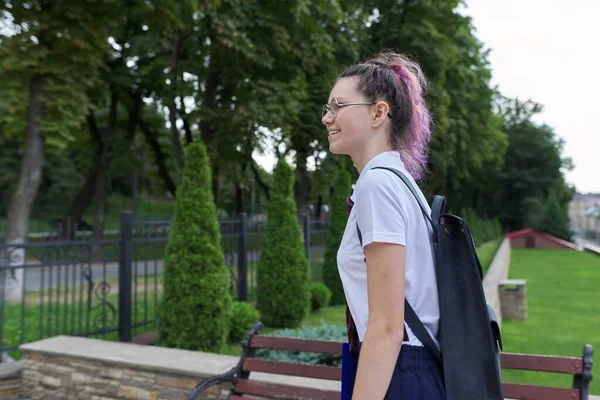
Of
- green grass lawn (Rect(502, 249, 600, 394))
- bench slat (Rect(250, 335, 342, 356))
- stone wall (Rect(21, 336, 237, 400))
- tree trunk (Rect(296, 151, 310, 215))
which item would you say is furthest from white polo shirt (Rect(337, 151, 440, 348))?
tree trunk (Rect(296, 151, 310, 215))

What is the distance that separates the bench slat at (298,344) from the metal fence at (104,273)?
306cm

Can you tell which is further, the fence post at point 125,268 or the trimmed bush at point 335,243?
the trimmed bush at point 335,243

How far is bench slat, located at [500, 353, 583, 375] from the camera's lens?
3035 millimetres

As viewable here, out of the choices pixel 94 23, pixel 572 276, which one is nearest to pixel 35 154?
pixel 94 23

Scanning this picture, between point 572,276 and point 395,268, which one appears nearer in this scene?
point 395,268

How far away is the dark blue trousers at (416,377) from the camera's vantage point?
1.52 m

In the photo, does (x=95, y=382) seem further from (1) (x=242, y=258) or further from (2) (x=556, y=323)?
(2) (x=556, y=323)

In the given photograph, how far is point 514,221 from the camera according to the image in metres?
56.1

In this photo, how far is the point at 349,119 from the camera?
169cm

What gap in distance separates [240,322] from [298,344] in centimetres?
418

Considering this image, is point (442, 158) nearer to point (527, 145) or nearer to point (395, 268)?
point (395, 268)

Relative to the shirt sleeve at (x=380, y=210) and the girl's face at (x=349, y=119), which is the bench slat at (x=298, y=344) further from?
the shirt sleeve at (x=380, y=210)

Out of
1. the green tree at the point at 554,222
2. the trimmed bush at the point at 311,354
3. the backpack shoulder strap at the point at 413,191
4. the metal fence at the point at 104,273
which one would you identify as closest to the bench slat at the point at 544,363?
the backpack shoulder strap at the point at 413,191

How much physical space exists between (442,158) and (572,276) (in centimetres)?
651
